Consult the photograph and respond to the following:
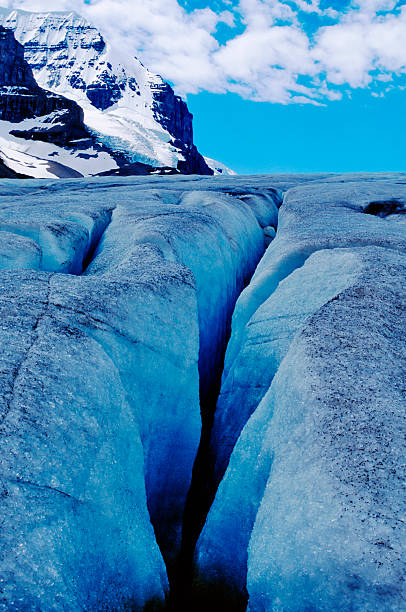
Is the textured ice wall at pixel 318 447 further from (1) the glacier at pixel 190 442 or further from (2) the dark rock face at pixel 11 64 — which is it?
(2) the dark rock face at pixel 11 64

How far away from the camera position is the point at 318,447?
2221 mm

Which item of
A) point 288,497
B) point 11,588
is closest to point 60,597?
point 11,588

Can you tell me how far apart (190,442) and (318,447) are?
158 centimetres

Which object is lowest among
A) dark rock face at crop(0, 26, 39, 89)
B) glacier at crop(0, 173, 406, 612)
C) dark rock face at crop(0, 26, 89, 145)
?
glacier at crop(0, 173, 406, 612)

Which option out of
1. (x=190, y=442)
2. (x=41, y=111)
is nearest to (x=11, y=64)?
(x=41, y=111)

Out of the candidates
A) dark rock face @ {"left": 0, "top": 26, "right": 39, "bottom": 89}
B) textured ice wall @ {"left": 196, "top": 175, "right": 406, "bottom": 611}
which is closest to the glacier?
textured ice wall @ {"left": 196, "top": 175, "right": 406, "bottom": 611}

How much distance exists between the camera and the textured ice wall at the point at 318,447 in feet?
6.02

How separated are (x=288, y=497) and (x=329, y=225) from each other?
15.5ft

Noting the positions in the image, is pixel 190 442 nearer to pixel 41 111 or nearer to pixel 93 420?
pixel 93 420

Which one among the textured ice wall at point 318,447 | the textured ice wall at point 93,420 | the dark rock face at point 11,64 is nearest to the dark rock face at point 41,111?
the dark rock face at point 11,64

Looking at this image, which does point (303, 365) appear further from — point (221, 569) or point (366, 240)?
point (366, 240)

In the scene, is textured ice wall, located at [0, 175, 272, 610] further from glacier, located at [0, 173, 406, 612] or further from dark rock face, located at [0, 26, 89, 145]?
dark rock face, located at [0, 26, 89, 145]

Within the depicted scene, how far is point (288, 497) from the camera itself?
2.21 meters

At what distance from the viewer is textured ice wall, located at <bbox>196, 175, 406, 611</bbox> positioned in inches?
72.3
